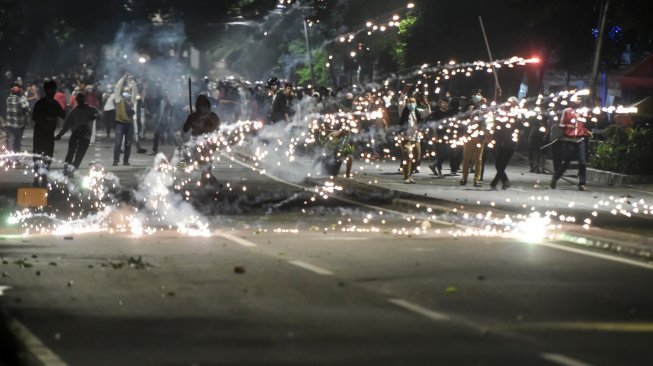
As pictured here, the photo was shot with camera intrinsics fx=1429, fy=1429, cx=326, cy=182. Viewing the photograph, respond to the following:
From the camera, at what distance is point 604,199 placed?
974 inches

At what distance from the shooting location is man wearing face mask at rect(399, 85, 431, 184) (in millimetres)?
28016

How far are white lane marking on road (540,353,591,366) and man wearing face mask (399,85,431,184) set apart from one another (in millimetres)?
18738

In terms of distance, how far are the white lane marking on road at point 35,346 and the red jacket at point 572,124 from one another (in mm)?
17927

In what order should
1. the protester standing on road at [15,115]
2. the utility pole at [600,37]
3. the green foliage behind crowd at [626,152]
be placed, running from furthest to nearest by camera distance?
the utility pole at [600,37] < the protester standing on road at [15,115] < the green foliage behind crowd at [626,152]

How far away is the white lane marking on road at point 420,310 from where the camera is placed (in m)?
10.5

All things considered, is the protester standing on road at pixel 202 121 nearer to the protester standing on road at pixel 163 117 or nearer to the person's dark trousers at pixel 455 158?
the person's dark trousers at pixel 455 158

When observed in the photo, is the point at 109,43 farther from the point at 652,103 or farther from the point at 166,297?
the point at 166,297

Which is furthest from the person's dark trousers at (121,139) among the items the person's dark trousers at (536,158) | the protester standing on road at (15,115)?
the person's dark trousers at (536,158)

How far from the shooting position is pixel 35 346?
915 centimetres

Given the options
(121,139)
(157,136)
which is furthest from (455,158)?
(157,136)

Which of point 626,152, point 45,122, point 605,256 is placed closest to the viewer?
point 605,256

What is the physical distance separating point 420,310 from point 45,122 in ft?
50.4

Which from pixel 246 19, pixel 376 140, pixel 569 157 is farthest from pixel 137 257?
pixel 246 19

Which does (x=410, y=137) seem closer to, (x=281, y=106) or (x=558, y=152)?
(x=558, y=152)
